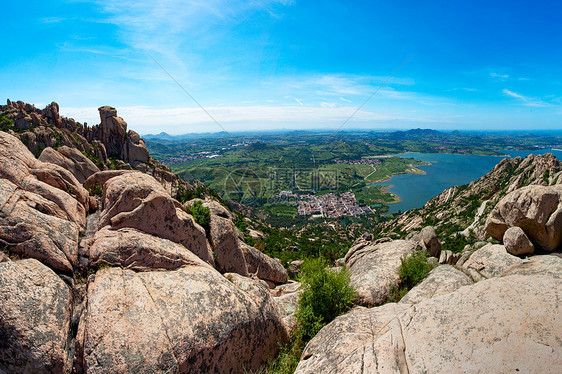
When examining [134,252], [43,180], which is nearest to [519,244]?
[134,252]

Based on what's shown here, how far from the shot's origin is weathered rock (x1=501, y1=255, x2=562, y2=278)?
469 inches

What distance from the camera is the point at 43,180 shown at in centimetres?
1155

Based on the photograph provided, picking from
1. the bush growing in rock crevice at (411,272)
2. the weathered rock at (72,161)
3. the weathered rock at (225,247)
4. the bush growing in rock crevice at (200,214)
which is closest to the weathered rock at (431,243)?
the bush growing in rock crevice at (411,272)

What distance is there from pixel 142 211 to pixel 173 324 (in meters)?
5.93

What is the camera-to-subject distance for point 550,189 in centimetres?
1614

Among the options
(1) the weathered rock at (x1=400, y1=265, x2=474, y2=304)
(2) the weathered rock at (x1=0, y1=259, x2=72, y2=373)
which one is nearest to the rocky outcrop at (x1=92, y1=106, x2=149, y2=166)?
(2) the weathered rock at (x1=0, y1=259, x2=72, y2=373)

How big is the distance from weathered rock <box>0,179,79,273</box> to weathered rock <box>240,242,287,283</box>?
12.2 meters

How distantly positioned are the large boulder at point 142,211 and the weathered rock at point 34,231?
2.03 m

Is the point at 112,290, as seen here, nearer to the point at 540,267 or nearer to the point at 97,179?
the point at 97,179

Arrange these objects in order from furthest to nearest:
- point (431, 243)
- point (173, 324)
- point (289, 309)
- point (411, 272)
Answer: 1. point (431, 243)
2. point (411, 272)
3. point (289, 309)
4. point (173, 324)

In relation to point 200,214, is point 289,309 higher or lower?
lower

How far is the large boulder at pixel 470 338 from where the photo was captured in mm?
5715

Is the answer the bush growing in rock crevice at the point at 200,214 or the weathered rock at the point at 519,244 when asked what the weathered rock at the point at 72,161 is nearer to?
the bush growing in rock crevice at the point at 200,214

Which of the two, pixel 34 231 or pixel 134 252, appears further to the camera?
pixel 134 252
